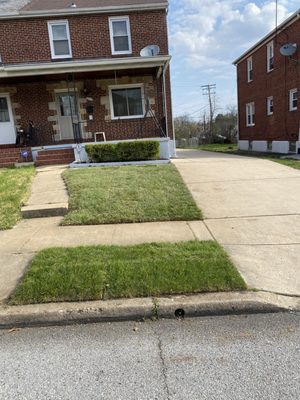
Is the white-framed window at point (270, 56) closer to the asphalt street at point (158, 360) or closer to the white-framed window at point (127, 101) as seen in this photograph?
the white-framed window at point (127, 101)

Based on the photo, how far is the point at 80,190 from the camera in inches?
315

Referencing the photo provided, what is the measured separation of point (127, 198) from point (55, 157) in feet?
22.5

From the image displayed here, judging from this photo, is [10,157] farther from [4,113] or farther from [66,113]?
[66,113]

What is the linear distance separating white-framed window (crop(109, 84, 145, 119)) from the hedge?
13.1 feet

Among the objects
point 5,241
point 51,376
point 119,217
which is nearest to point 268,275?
point 51,376

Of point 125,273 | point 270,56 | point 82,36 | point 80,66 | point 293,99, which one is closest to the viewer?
point 125,273

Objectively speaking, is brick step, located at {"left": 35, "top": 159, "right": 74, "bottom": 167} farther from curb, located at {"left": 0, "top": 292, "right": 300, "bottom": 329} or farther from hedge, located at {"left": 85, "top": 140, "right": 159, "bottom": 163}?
curb, located at {"left": 0, "top": 292, "right": 300, "bottom": 329}

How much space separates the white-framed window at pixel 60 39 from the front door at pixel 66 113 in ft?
6.55

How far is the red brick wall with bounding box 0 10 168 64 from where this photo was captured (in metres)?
15.3

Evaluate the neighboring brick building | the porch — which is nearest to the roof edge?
the neighboring brick building

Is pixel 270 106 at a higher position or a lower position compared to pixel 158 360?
higher

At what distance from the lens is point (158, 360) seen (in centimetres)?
278

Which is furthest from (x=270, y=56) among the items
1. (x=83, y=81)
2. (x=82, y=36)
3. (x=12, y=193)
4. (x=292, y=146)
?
(x=12, y=193)

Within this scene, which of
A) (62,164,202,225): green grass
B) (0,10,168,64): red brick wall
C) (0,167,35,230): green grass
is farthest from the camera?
(0,10,168,64): red brick wall
